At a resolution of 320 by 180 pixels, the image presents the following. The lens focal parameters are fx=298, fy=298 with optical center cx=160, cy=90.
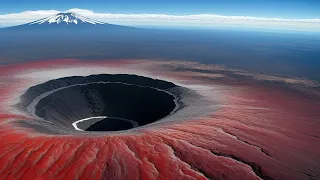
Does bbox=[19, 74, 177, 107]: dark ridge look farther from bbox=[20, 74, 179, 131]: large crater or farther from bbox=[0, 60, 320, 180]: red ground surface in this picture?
bbox=[0, 60, 320, 180]: red ground surface

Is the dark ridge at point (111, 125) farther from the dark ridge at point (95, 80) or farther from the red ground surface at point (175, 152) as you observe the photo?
the red ground surface at point (175, 152)

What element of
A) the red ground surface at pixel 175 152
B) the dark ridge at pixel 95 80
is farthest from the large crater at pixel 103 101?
the red ground surface at pixel 175 152

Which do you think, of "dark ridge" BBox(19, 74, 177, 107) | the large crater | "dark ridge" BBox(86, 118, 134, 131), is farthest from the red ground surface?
"dark ridge" BBox(19, 74, 177, 107)

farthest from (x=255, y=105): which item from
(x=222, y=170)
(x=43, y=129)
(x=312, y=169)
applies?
(x=43, y=129)

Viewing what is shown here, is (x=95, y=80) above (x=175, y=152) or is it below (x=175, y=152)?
below

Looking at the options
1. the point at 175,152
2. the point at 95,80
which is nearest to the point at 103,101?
the point at 95,80

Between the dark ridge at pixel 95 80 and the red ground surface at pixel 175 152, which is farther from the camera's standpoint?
the dark ridge at pixel 95 80

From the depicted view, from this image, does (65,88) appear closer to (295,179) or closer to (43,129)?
(43,129)

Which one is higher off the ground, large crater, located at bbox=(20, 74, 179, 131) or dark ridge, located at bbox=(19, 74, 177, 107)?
dark ridge, located at bbox=(19, 74, 177, 107)

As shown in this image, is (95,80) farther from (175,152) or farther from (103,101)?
(175,152)
